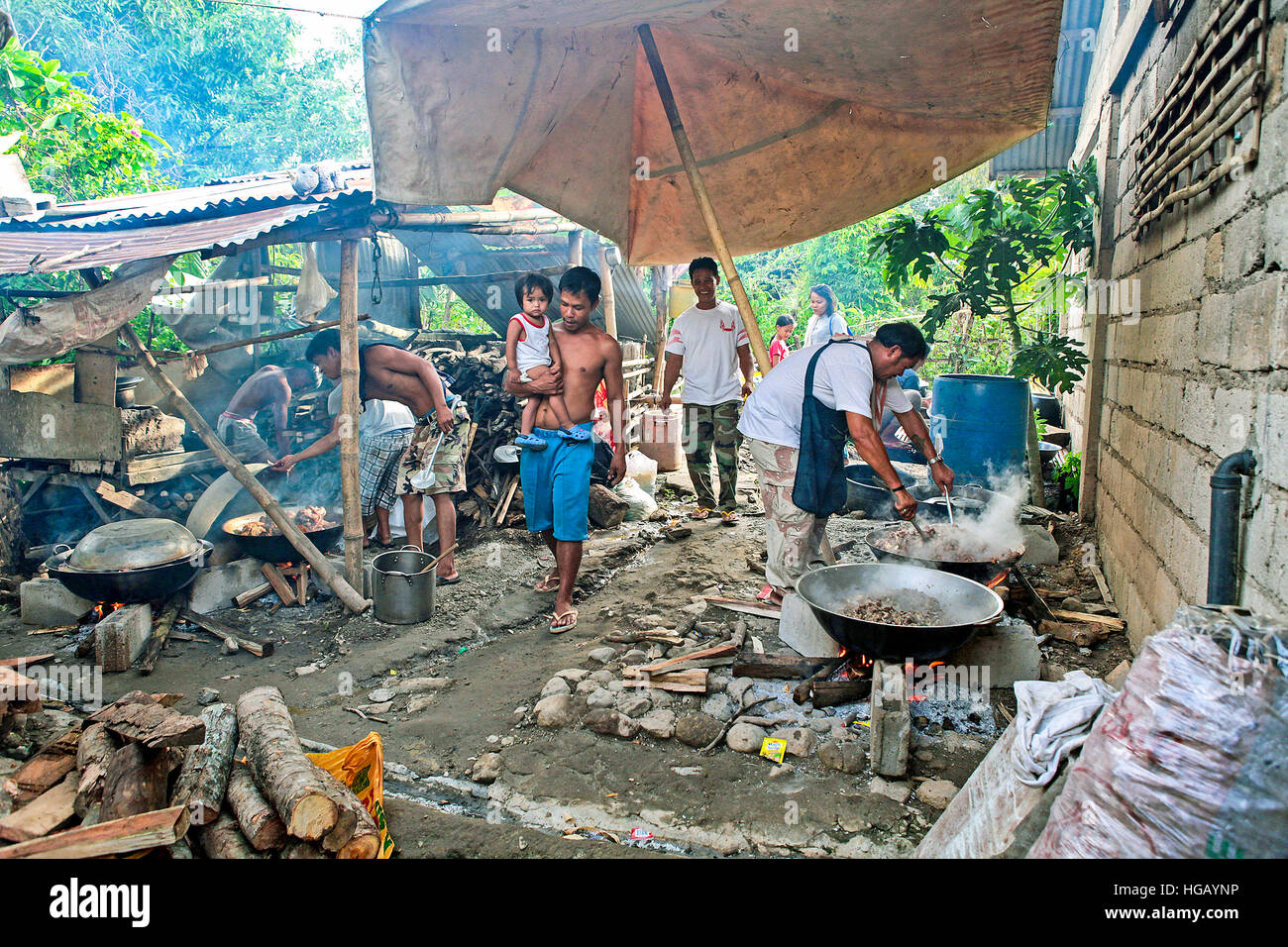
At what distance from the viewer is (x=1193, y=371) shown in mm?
3271

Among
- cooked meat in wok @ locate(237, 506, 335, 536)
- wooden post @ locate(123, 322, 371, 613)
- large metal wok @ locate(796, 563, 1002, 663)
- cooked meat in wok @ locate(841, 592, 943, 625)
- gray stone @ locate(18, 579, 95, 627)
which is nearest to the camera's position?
large metal wok @ locate(796, 563, 1002, 663)

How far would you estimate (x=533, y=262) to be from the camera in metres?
13.5

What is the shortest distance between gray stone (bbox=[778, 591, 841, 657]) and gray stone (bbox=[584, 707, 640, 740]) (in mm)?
1163

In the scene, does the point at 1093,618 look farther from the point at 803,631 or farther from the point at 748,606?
the point at 748,606

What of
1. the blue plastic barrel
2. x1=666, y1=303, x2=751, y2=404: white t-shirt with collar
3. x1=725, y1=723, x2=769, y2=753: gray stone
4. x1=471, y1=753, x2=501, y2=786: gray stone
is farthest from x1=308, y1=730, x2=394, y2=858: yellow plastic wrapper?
the blue plastic barrel

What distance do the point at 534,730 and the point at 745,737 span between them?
3.40 feet

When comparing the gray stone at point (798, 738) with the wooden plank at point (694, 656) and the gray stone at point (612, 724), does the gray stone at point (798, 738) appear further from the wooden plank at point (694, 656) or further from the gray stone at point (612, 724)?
the wooden plank at point (694, 656)

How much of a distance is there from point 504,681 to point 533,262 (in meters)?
10.5

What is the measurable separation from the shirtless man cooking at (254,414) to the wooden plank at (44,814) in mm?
4577

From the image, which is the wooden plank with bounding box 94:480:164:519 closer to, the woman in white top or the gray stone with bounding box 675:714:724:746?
the gray stone with bounding box 675:714:724:746

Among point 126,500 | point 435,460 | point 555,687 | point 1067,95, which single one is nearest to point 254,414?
point 126,500

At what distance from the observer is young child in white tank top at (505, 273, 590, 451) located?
5098 millimetres

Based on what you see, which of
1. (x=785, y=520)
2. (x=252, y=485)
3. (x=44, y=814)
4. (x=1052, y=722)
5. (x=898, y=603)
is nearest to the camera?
(x=1052, y=722)
